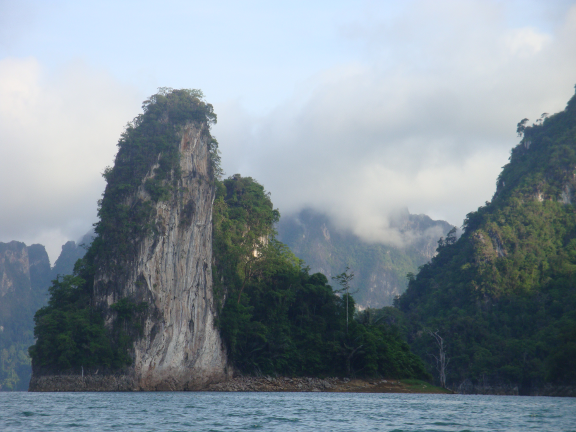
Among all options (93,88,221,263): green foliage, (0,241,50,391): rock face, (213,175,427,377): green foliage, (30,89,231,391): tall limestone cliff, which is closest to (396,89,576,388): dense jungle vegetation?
(213,175,427,377): green foliage

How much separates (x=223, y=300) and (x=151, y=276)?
11.1 meters

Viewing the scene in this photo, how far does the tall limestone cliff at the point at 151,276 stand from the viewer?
186 ft

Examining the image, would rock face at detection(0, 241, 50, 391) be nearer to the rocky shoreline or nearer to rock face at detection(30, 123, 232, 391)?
rock face at detection(30, 123, 232, 391)

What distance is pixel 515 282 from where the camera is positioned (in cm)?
9106

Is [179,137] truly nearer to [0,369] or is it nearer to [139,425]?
[139,425]

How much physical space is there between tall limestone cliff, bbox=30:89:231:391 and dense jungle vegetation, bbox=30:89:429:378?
16 centimetres

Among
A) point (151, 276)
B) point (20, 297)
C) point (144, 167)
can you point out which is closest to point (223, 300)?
point (151, 276)

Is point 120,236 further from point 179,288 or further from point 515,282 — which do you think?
point 515,282

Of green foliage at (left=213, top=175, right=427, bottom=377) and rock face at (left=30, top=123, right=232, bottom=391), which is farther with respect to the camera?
green foliage at (left=213, top=175, right=427, bottom=377)

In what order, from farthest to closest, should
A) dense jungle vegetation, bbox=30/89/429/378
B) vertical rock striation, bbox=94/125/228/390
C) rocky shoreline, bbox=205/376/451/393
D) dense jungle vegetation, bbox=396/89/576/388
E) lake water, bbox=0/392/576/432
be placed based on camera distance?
dense jungle vegetation, bbox=396/89/576/388, rocky shoreline, bbox=205/376/451/393, vertical rock striation, bbox=94/125/228/390, dense jungle vegetation, bbox=30/89/429/378, lake water, bbox=0/392/576/432

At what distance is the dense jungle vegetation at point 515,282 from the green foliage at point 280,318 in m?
13.9

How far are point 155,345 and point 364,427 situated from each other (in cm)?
4042

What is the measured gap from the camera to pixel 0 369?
14125 centimetres

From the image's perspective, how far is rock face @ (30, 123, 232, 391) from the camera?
5803cm
